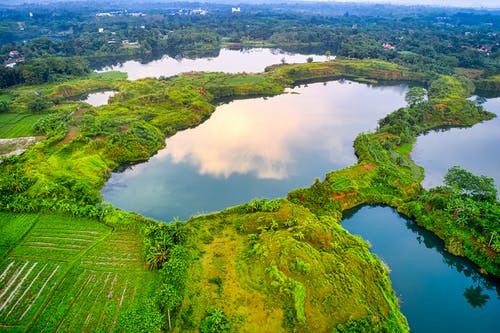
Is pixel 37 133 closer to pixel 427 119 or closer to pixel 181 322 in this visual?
pixel 181 322

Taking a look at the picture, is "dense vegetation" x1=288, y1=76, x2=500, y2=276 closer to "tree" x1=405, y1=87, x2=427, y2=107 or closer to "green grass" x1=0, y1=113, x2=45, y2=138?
"tree" x1=405, y1=87, x2=427, y2=107

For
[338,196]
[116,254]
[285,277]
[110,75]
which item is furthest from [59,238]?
[110,75]

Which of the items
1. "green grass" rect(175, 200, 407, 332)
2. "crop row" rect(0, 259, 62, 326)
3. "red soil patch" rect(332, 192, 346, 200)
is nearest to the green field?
"crop row" rect(0, 259, 62, 326)


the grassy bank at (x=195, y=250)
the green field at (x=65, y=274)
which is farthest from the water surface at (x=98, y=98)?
the green field at (x=65, y=274)

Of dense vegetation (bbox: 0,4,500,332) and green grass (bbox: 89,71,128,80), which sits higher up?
dense vegetation (bbox: 0,4,500,332)

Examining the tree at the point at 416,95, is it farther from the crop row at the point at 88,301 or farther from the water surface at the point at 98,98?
the water surface at the point at 98,98
